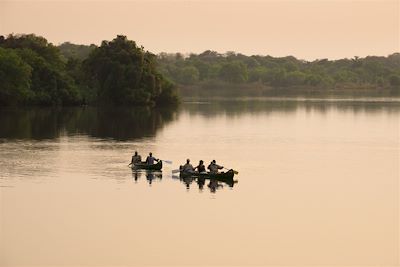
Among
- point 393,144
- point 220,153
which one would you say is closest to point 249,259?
point 220,153

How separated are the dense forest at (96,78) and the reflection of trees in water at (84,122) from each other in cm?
367

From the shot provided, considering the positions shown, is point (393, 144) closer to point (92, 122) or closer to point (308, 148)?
point (308, 148)

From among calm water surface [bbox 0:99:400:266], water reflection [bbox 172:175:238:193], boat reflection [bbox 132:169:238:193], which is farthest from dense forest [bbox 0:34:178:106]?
water reflection [bbox 172:175:238:193]

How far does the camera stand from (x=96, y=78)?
429ft

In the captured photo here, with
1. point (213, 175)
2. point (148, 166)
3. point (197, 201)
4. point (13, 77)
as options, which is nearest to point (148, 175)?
point (148, 166)

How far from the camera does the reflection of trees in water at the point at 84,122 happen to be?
276 ft

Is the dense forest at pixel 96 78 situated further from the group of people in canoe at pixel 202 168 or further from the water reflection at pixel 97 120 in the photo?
the group of people in canoe at pixel 202 168

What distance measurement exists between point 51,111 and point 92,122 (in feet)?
64.8

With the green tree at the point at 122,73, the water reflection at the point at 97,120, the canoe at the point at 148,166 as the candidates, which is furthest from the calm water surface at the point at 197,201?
the green tree at the point at 122,73

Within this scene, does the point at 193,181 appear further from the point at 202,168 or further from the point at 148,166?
the point at 148,166

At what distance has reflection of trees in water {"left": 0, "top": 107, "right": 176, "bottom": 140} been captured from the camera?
276 ft

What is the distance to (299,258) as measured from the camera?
3400 cm

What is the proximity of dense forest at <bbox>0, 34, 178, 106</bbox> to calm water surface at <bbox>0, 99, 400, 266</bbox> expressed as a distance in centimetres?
3861

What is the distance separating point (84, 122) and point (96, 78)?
32704 millimetres
